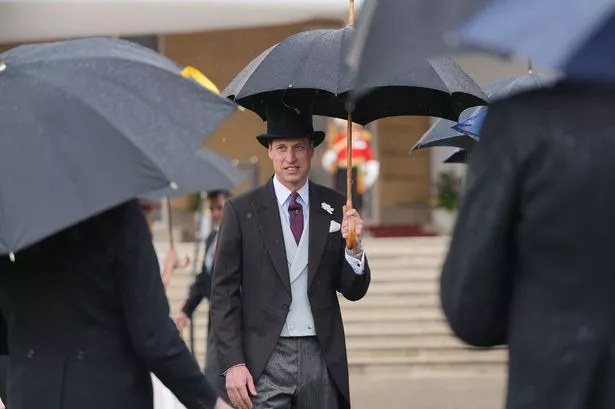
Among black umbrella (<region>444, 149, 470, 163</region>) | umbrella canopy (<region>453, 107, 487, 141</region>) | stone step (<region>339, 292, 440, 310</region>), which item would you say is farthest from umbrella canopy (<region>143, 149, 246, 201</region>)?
stone step (<region>339, 292, 440, 310</region>)

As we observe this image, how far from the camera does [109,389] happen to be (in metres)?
3.86

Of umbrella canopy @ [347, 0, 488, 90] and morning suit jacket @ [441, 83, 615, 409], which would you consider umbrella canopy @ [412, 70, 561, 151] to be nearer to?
morning suit jacket @ [441, 83, 615, 409]

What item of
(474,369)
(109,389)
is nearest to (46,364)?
(109,389)

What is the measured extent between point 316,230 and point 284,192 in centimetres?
23

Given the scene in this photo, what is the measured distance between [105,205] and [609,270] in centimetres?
135

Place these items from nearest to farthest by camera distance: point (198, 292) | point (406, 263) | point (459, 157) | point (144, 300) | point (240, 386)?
point (144, 300)
point (240, 386)
point (459, 157)
point (198, 292)
point (406, 263)

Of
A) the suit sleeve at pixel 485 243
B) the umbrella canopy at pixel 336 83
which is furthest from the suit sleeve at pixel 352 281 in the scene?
the suit sleeve at pixel 485 243

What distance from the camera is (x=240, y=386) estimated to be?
5.29 meters

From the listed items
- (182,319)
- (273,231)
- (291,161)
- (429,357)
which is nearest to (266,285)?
(273,231)

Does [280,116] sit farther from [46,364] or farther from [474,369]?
[474,369]

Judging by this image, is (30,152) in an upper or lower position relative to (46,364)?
upper

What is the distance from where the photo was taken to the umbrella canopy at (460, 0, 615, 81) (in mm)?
2799

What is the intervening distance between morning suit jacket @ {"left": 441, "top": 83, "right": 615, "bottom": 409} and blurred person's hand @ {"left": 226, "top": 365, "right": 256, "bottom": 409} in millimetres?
2214

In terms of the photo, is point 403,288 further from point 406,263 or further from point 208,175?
point 208,175
